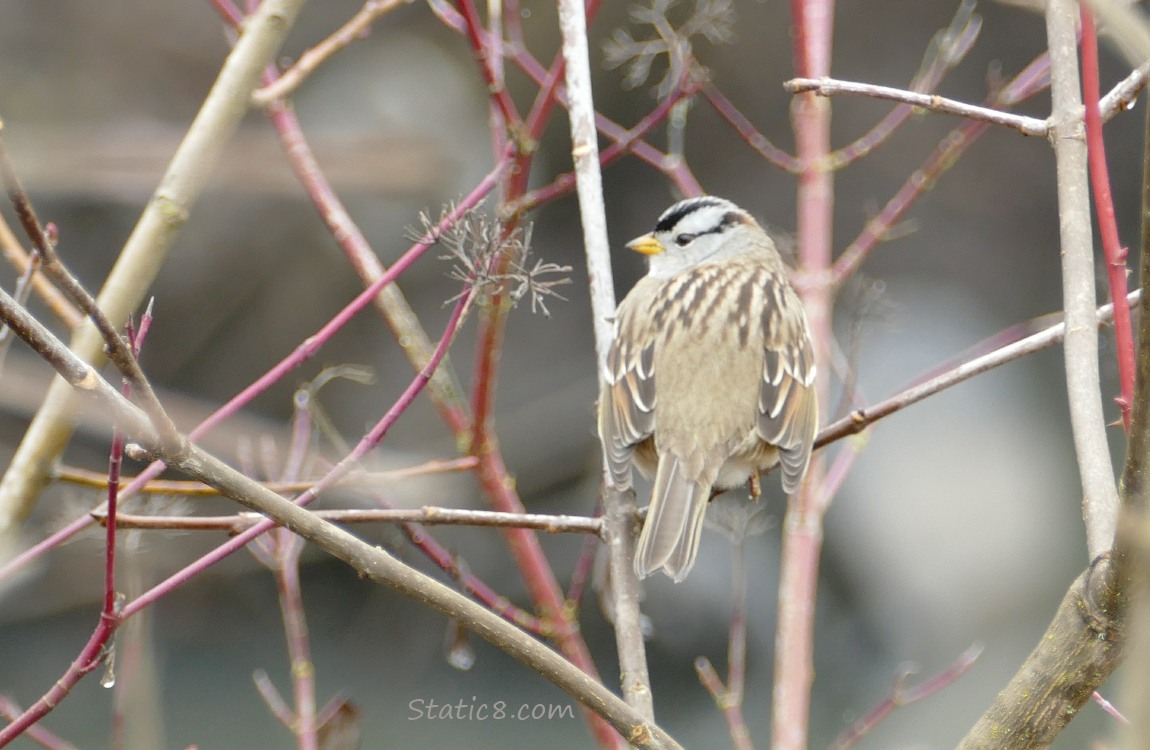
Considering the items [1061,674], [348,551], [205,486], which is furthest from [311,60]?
[1061,674]

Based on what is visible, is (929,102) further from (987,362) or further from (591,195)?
(591,195)

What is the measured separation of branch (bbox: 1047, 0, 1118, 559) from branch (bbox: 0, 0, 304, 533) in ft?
3.75

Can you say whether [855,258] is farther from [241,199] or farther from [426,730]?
[241,199]

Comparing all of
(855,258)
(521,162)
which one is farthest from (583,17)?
(855,258)

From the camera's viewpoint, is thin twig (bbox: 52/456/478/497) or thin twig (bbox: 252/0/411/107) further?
thin twig (bbox: 252/0/411/107)

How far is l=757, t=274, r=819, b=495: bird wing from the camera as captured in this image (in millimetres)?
2848

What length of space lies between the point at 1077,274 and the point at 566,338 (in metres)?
4.02

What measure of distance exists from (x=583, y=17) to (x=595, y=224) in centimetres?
41

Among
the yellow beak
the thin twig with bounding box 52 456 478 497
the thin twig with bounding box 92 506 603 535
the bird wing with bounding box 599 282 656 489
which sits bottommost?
the thin twig with bounding box 92 506 603 535

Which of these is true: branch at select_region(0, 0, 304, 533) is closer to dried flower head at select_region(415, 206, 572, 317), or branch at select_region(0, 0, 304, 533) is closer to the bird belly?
dried flower head at select_region(415, 206, 572, 317)

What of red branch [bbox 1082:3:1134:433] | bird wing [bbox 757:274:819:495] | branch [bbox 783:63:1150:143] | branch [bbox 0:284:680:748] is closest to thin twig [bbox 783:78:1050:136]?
branch [bbox 783:63:1150:143]

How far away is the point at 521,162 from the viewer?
2291 mm

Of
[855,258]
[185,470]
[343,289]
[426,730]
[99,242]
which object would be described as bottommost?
[426,730]

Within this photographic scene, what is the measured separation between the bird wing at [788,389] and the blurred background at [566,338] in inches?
85.6
